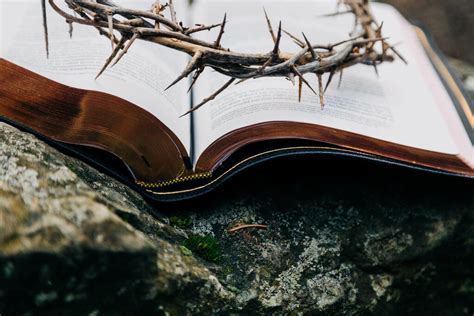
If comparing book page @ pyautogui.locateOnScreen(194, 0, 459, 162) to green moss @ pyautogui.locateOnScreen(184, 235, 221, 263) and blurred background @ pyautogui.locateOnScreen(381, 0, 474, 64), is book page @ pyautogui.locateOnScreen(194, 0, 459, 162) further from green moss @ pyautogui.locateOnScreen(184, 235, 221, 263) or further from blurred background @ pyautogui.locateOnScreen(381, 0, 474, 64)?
blurred background @ pyautogui.locateOnScreen(381, 0, 474, 64)

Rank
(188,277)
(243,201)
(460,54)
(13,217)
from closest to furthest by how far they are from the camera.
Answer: (13,217) → (188,277) → (243,201) → (460,54)

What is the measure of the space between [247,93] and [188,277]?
27.2 inches

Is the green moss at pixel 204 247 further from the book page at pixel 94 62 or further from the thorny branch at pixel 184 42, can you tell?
the thorny branch at pixel 184 42

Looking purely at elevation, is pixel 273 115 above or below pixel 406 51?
below

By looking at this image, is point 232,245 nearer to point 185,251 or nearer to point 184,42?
point 185,251

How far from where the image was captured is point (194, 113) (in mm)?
1774

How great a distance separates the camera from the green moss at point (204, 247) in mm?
1505

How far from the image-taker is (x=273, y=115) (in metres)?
1.67

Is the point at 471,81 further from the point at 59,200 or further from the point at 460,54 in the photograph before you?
the point at 59,200

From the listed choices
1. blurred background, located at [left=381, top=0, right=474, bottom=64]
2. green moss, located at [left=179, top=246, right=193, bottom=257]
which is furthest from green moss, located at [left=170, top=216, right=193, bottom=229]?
blurred background, located at [left=381, top=0, right=474, bottom=64]

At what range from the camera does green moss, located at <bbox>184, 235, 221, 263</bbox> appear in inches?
59.2

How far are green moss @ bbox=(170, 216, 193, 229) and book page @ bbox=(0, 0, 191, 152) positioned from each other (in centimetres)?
21

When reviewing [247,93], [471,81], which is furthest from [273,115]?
[471,81]

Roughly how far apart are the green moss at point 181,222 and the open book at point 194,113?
83 millimetres
